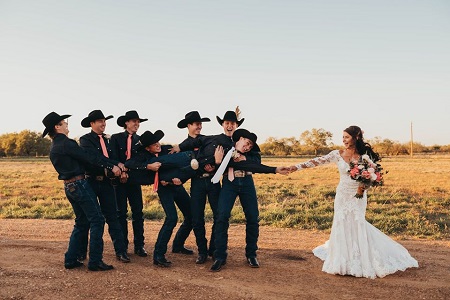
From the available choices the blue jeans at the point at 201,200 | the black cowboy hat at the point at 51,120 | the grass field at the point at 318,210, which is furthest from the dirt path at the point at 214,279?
the grass field at the point at 318,210

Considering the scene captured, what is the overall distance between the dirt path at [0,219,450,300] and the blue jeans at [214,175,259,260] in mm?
378

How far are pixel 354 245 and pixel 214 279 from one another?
2.28 metres

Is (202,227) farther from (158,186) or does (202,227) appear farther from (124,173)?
(124,173)

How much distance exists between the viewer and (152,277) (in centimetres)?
646

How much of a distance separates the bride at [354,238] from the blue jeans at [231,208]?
3.44 feet

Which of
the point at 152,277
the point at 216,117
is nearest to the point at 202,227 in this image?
the point at 152,277

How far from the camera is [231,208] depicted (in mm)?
7090

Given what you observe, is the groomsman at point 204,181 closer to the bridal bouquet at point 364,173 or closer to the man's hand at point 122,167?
the man's hand at point 122,167

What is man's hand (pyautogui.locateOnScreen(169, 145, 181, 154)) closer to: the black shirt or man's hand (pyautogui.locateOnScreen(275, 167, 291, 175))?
the black shirt

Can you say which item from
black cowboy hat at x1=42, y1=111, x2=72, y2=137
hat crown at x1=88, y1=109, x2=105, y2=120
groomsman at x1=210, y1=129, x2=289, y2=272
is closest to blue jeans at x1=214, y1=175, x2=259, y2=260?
groomsman at x1=210, y1=129, x2=289, y2=272

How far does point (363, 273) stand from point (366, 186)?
1.33 m

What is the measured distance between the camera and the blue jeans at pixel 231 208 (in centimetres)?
701

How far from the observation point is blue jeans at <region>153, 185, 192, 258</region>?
23.5 feet

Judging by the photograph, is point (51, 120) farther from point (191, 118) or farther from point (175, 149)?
point (191, 118)
